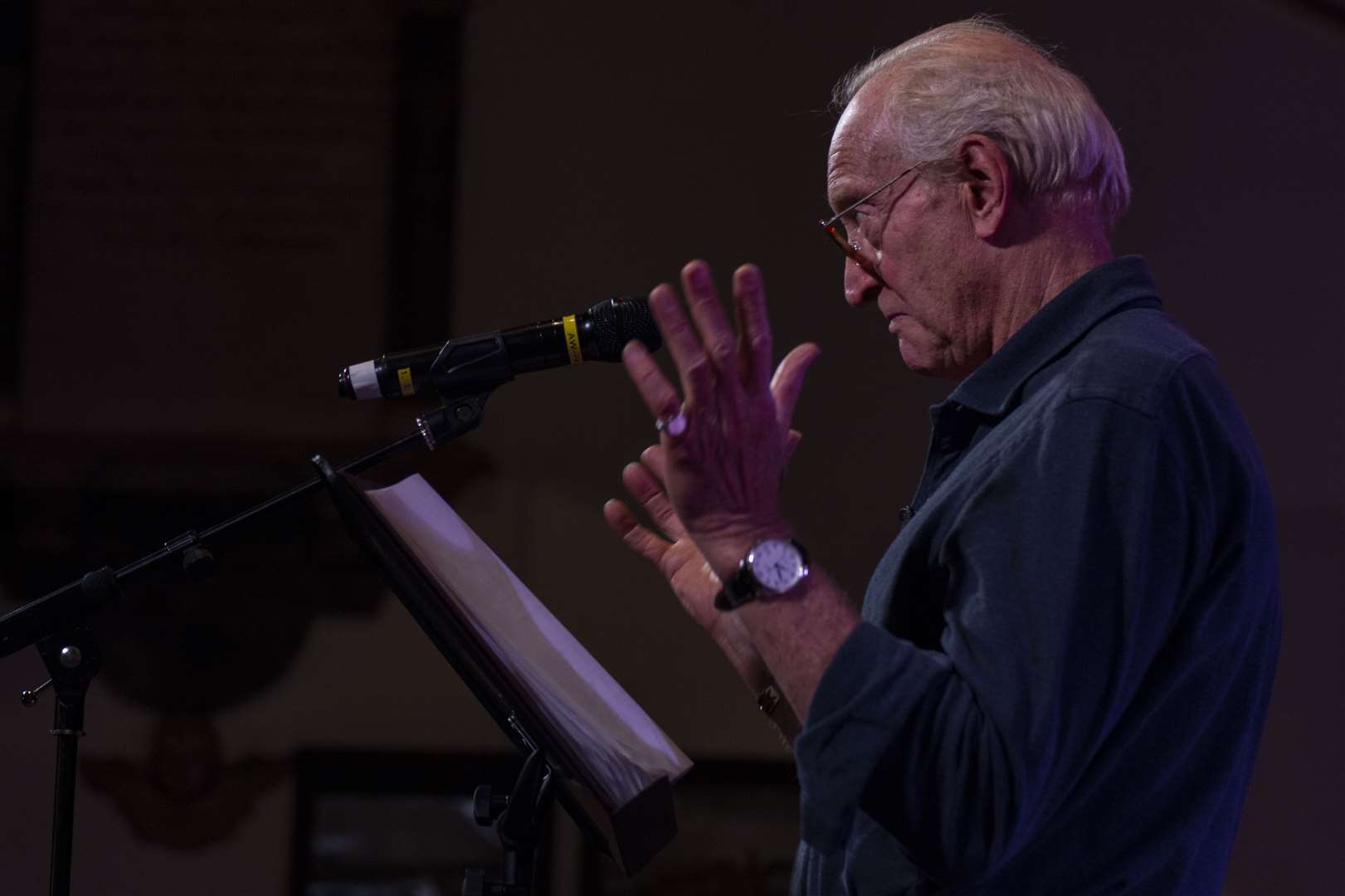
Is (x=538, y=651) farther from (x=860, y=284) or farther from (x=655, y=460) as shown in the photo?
(x=860, y=284)

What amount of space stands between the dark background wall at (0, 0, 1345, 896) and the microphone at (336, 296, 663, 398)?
4.80ft

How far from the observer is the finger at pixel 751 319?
2.95ft

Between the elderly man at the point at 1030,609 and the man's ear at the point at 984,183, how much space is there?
0.33ft

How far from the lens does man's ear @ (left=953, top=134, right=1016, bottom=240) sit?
1195 millimetres

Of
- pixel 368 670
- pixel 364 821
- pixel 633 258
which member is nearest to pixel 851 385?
pixel 633 258

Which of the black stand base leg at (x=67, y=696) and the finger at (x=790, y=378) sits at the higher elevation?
the finger at (x=790, y=378)

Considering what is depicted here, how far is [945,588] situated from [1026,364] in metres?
0.23

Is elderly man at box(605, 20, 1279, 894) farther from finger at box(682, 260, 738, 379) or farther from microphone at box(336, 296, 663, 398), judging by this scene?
microphone at box(336, 296, 663, 398)

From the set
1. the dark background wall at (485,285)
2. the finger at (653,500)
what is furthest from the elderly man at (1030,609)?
the dark background wall at (485,285)

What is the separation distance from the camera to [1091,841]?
96 cm

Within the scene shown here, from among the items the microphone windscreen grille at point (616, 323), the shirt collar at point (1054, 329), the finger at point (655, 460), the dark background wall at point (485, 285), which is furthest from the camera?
the dark background wall at point (485, 285)

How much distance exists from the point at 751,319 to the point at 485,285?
1952 millimetres

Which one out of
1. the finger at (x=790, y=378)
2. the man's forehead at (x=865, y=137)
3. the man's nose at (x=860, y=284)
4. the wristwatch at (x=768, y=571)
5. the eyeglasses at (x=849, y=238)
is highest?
the man's forehead at (x=865, y=137)

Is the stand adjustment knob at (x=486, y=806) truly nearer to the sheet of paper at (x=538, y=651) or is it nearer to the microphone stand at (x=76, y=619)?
the sheet of paper at (x=538, y=651)
